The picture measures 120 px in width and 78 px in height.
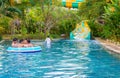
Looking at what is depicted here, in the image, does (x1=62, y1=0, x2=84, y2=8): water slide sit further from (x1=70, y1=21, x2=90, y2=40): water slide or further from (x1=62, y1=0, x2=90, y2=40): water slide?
(x1=70, y1=21, x2=90, y2=40): water slide

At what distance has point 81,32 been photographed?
120 feet

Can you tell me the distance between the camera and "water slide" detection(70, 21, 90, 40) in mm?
36312

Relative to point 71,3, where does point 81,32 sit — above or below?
Result: below

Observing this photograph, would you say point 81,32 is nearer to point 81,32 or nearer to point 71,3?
point 81,32

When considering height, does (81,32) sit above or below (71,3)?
below

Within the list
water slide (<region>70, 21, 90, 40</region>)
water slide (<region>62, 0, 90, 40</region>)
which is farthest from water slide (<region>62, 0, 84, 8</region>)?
water slide (<region>70, 21, 90, 40</region>)

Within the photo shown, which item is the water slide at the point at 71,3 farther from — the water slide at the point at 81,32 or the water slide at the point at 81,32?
the water slide at the point at 81,32

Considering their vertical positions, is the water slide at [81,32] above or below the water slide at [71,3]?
below

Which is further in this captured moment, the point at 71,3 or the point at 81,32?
the point at 71,3

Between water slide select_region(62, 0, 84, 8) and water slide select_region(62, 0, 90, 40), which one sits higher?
water slide select_region(62, 0, 84, 8)

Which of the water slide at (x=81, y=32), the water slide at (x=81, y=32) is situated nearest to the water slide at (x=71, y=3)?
the water slide at (x=81, y=32)

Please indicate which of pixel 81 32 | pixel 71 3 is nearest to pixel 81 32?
pixel 81 32

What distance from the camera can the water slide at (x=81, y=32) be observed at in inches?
1430

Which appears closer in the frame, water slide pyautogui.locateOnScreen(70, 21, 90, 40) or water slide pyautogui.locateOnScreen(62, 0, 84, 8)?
water slide pyautogui.locateOnScreen(70, 21, 90, 40)
